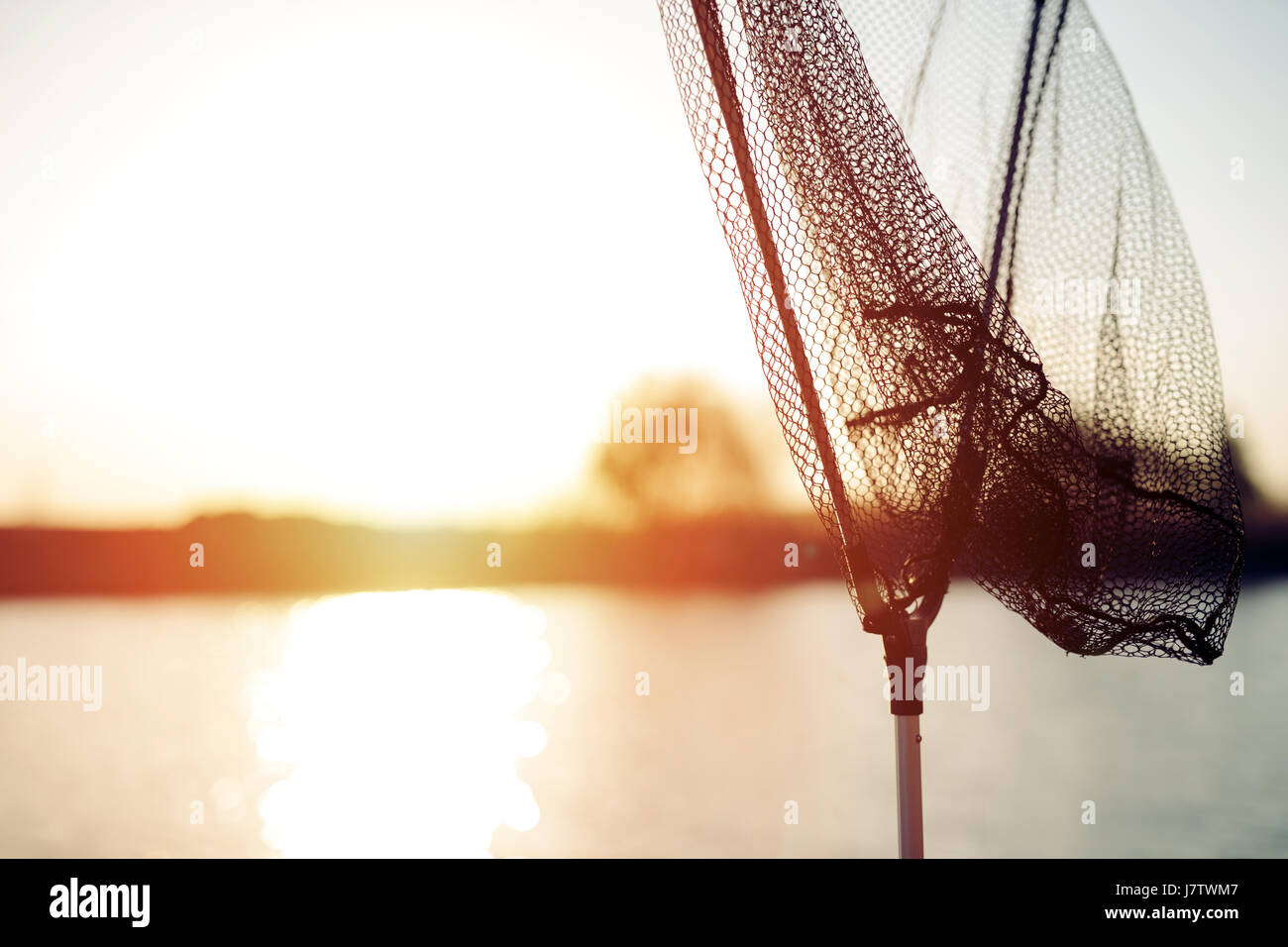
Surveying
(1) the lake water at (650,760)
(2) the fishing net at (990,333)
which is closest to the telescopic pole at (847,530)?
(2) the fishing net at (990,333)

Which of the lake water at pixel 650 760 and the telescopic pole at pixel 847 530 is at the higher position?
the telescopic pole at pixel 847 530

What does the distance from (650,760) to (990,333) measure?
828 centimetres

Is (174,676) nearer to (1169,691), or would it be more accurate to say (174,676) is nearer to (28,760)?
(28,760)

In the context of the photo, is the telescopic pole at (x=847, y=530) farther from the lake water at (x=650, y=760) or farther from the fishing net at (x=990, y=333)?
the lake water at (x=650, y=760)

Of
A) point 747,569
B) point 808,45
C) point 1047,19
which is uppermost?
point 1047,19

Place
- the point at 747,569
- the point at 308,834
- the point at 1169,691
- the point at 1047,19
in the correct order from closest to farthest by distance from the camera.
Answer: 1. the point at 1047,19
2. the point at 308,834
3. the point at 1169,691
4. the point at 747,569

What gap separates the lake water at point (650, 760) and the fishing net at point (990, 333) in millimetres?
4686

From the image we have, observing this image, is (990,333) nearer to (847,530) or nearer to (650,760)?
(847,530)

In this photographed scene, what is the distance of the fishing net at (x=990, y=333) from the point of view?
2.13m

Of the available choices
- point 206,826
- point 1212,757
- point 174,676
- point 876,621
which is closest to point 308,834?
point 206,826

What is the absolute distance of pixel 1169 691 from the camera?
1315cm

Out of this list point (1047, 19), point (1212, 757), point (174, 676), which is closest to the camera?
point (1047, 19)

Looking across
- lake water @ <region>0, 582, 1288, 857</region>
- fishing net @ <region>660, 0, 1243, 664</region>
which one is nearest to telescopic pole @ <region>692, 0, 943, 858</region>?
fishing net @ <region>660, 0, 1243, 664</region>
